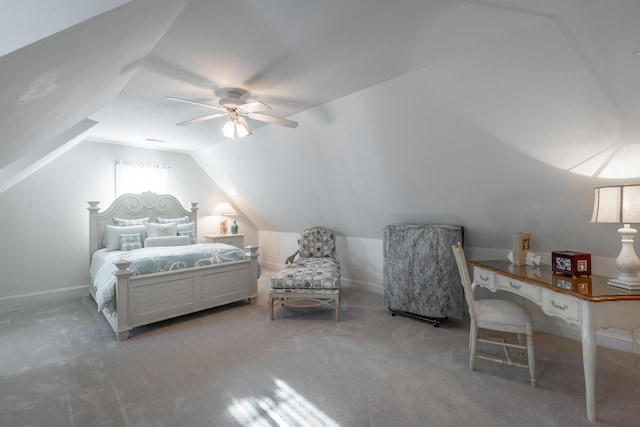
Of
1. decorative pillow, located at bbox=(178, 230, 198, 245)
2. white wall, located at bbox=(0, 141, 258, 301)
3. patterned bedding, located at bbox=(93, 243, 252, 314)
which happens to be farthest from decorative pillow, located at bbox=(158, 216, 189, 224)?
patterned bedding, located at bbox=(93, 243, 252, 314)

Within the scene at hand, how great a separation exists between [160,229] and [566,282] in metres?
4.91

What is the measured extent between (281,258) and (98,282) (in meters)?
3.28

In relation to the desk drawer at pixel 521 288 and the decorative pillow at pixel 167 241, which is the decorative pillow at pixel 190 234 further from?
the desk drawer at pixel 521 288

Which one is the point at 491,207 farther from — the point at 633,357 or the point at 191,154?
the point at 191,154

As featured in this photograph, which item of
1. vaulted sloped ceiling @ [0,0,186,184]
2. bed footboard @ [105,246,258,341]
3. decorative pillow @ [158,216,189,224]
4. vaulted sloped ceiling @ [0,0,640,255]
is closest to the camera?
vaulted sloped ceiling @ [0,0,186,184]

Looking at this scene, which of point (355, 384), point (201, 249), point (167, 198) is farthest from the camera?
point (167, 198)

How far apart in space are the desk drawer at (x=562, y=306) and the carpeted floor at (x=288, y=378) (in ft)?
1.95

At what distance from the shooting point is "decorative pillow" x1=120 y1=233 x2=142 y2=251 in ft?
13.3

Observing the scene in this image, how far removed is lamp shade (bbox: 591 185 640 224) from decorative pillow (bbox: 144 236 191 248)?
15.4 ft

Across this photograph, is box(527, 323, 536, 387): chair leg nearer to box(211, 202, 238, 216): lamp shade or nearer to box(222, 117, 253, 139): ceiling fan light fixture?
box(222, 117, 253, 139): ceiling fan light fixture

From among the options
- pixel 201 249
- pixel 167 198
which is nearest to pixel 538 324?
pixel 201 249

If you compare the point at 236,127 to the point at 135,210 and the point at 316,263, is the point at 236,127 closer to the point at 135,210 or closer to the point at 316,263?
the point at 316,263

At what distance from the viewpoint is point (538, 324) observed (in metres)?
3.04

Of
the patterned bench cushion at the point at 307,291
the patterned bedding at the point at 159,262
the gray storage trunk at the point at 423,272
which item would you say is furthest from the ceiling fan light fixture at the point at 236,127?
the gray storage trunk at the point at 423,272
